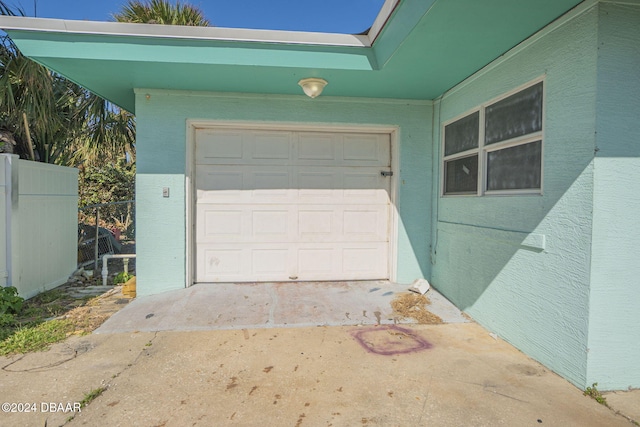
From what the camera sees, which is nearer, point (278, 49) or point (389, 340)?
point (389, 340)

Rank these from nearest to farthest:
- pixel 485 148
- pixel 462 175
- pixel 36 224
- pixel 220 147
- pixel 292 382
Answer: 1. pixel 292 382
2. pixel 485 148
3. pixel 462 175
4. pixel 36 224
5. pixel 220 147

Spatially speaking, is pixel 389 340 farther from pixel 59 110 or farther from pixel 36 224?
pixel 59 110

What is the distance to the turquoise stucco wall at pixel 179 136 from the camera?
14.7 ft

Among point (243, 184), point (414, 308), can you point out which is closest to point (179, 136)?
point (243, 184)

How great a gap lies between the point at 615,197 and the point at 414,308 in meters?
2.32

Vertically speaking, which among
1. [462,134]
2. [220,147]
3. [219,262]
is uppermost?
[462,134]

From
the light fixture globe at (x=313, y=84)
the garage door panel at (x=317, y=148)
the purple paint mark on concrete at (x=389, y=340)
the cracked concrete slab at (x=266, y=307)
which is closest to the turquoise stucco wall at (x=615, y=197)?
the purple paint mark on concrete at (x=389, y=340)

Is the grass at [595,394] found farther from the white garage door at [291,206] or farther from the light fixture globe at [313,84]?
the light fixture globe at [313,84]

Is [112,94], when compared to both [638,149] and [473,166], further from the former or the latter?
[638,149]

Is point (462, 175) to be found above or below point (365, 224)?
above

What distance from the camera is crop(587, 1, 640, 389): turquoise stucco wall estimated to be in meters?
2.36

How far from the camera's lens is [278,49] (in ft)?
11.4

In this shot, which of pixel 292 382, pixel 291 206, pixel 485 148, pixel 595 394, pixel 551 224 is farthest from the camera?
pixel 291 206

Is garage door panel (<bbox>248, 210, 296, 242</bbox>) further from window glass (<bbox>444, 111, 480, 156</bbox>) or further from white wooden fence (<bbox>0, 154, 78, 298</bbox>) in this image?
white wooden fence (<bbox>0, 154, 78, 298</bbox>)
